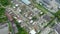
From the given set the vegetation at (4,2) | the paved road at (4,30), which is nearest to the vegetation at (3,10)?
the vegetation at (4,2)

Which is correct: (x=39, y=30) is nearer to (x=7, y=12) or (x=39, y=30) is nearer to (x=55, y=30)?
(x=55, y=30)

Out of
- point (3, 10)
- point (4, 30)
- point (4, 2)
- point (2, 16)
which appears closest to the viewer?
point (4, 30)

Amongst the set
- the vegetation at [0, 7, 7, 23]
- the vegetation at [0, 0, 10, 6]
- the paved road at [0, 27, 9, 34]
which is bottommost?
the paved road at [0, 27, 9, 34]

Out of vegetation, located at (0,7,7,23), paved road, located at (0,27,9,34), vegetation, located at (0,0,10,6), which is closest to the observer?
paved road, located at (0,27,9,34)

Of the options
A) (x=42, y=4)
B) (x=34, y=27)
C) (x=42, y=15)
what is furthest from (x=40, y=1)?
(x=34, y=27)

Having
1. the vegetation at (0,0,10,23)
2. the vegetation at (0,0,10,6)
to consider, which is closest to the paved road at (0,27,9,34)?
the vegetation at (0,0,10,23)

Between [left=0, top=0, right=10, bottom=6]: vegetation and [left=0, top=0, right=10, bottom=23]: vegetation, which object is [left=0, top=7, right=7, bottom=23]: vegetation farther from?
[left=0, top=0, right=10, bottom=6]: vegetation

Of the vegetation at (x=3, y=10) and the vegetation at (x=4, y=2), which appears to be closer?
the vegetation at (x=3, y=10)

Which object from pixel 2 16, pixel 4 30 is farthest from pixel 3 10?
pixel 4 30

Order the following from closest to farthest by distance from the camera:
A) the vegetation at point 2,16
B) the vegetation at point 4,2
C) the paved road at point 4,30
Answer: the paved road at point 4,30, the vegetation at point 2,16, the vegetation at point 4,2

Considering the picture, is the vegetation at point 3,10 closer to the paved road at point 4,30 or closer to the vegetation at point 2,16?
the vegetation at point 2,16

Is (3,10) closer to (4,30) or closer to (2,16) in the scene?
(2,16)
